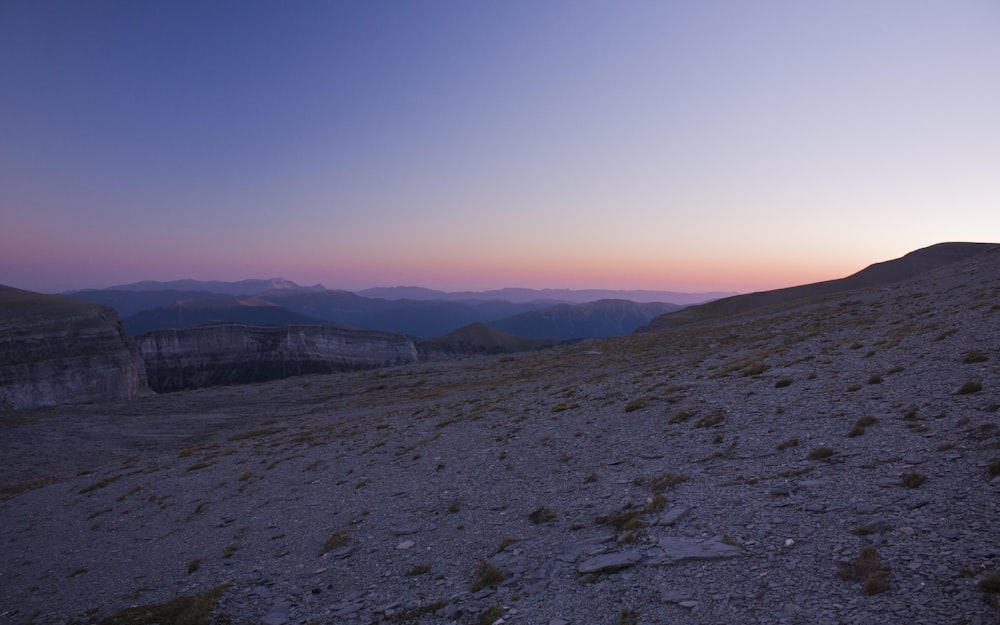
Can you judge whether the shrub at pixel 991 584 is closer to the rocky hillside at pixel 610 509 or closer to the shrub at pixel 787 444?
the rocky hillside at pixel 610 509

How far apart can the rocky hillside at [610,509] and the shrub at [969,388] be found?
0.14 ft

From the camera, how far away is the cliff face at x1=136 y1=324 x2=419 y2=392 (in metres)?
148

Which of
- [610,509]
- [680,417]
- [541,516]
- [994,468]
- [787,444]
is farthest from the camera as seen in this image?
[680,417]

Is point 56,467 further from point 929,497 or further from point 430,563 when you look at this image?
point 929,497

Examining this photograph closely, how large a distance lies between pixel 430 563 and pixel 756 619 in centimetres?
688

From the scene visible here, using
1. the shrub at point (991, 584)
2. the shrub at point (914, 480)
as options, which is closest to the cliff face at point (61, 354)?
the shrub at point (914, 480)

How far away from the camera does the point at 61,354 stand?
281 feet

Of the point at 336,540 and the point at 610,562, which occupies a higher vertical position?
the point at 610,562

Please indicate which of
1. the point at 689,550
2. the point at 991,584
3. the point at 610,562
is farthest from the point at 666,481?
the point at 991,584

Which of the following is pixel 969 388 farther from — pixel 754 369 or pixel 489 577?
pixel 489 577

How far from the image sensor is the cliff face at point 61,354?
3103 inches

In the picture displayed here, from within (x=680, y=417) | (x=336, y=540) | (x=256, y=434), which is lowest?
(x=256, y=434)

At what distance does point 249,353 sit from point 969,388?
16840cm

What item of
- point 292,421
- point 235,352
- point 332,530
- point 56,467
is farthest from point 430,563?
point 235,352
